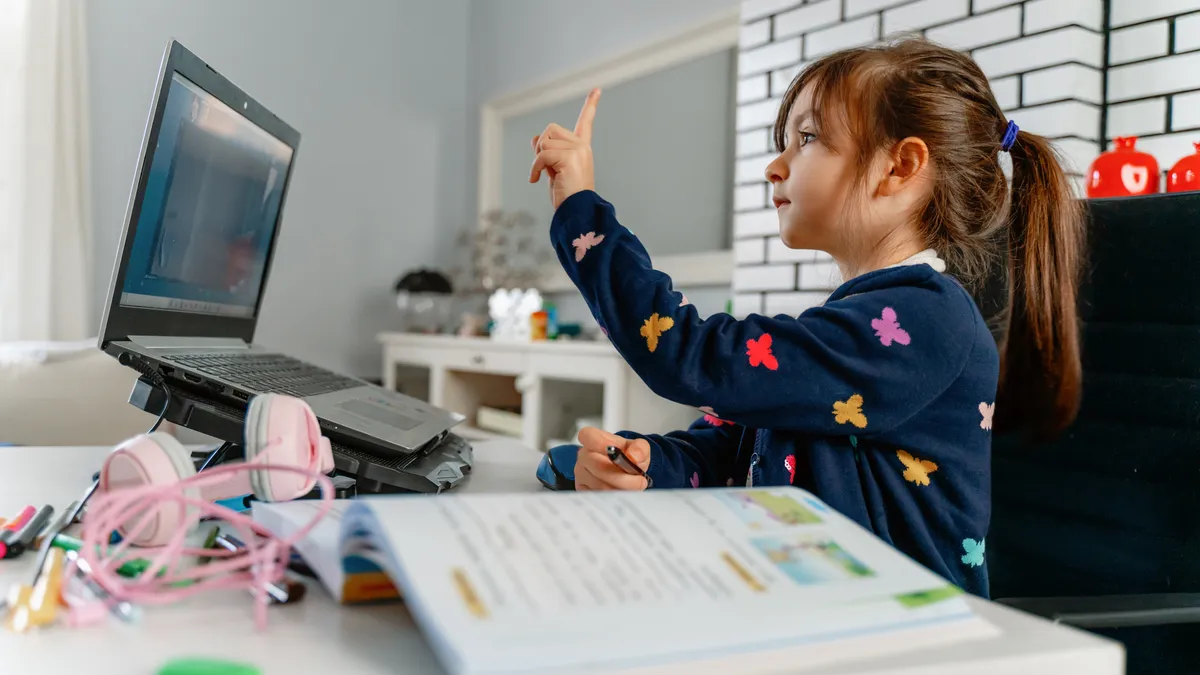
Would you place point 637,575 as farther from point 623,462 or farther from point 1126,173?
point 1126,173

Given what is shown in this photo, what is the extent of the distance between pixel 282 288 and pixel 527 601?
3087 millimetres

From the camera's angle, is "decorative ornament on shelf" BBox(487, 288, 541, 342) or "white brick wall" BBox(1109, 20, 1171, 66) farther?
"decorative ornament on shelf" BBox(487, 288, 541, 342)

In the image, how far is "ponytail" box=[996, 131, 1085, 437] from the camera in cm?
82

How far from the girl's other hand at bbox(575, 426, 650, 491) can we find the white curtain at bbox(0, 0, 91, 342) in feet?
8.45

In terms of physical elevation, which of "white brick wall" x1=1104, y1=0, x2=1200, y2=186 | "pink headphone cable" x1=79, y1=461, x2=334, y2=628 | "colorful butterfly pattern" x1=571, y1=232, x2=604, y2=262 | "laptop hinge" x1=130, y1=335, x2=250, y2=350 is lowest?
"pink headphone cable" x1=79, y1=461, x2=334, y2=628

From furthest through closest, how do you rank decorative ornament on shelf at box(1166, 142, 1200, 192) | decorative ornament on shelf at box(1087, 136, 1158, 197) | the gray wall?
the gray wall
decorative ornament on shelf at box(1087, 136, 1158, 197)
decorative ornament on shelf at box(1166, 142, 1200, 192)

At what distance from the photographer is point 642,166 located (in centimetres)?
263

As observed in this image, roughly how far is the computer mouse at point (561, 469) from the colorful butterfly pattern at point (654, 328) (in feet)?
0.44

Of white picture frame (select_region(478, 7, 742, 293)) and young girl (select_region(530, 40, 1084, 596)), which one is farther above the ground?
white picture frame (select_region(478, 7, 742, 293))

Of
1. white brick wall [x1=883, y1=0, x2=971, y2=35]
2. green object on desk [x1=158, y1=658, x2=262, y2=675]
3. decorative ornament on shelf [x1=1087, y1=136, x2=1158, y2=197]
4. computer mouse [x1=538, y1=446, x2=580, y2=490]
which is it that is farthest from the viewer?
white brick wall [x1=883, y1=0, x2=971, y2=35]

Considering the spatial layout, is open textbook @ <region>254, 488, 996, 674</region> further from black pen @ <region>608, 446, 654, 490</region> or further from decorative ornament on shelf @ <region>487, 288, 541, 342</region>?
decorative ornament on shelf @ <region>487, 288, 541, 342</region>

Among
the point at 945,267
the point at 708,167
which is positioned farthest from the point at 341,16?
the point at 945,267

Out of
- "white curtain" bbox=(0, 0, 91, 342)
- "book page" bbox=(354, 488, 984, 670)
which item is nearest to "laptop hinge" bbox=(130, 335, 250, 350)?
"book page" bbox=(354, 488, 984, 670)

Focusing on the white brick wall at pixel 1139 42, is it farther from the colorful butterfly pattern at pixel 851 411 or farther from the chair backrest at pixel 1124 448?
the colorful butterfly pattern at pixel 851 411
